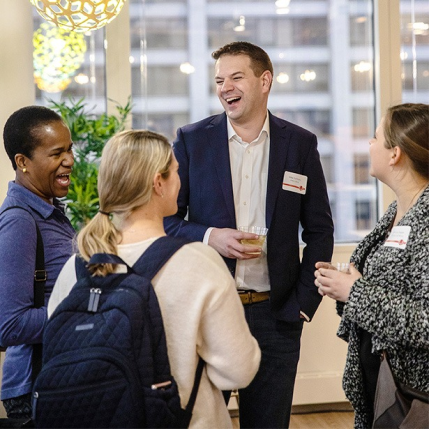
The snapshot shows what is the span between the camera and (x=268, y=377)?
2609mm

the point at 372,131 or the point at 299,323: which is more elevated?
the point at 372,131

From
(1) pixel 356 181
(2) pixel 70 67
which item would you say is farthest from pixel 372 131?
(2) pixel 70 67

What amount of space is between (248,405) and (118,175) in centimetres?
137

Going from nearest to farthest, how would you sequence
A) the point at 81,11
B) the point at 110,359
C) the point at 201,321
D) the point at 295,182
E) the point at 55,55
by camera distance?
the point at 110,359 < the point at 201,321 < the point at 295,182 < the point at 81,11 < the point at 55,55

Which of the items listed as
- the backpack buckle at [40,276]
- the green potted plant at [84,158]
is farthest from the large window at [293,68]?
the backpack buckle at [40,276]

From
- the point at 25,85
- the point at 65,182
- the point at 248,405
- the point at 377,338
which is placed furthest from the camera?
the point at 25,85

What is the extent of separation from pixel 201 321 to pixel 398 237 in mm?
762

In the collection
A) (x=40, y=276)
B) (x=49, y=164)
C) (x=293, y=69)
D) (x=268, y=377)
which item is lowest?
(x=268, y=377)

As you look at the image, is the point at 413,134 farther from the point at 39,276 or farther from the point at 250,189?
the point at 39,276

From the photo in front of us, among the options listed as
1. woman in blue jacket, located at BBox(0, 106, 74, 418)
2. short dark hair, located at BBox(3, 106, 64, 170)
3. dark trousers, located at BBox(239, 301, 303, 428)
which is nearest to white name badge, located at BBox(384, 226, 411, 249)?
dark trousers, located at BBox(239, 301, 303, 428)

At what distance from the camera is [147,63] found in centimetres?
439

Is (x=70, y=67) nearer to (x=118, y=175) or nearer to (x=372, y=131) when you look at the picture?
(x=372, y=131)

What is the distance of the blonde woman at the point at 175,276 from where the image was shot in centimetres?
156

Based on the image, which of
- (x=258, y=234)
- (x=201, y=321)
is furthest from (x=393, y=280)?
(x=201, y=321)
